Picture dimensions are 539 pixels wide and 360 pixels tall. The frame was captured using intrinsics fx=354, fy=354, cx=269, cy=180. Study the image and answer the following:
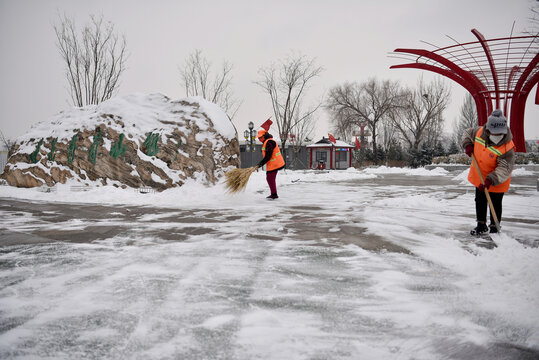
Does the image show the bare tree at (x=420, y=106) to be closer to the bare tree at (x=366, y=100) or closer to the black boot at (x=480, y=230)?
the bare tree at (x=366, y=100)

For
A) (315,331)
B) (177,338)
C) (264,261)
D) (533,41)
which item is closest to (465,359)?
(315,331)

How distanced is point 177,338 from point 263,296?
696 millimetres

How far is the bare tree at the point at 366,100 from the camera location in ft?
115

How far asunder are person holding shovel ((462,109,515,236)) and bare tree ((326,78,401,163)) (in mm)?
30764

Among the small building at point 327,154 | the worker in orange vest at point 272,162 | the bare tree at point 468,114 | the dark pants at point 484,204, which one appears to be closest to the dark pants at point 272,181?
the worker in orange vest at point 272,162

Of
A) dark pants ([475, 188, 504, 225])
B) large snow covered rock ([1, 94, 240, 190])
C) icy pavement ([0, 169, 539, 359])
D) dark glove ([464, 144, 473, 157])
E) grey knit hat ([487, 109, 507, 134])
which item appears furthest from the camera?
large snow covered rock ([1, 94, 240, 190])

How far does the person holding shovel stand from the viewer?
4.15 metres

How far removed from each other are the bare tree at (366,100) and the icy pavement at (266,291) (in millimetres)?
31670

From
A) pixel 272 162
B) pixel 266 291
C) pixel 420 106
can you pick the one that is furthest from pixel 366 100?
pixel 266 291

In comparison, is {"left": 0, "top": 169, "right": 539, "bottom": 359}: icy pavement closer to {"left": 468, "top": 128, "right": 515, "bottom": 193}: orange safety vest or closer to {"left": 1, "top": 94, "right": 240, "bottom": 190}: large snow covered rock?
{"left": 468, "top": 128, "right": 515, "bottom": 193}: orange safety vest

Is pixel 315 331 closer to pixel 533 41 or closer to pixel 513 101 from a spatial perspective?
pixel 533 41

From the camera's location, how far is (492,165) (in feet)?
14.3

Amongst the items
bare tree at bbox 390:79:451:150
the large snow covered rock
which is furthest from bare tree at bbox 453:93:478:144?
the large snow covered rock

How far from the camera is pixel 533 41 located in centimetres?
1014
